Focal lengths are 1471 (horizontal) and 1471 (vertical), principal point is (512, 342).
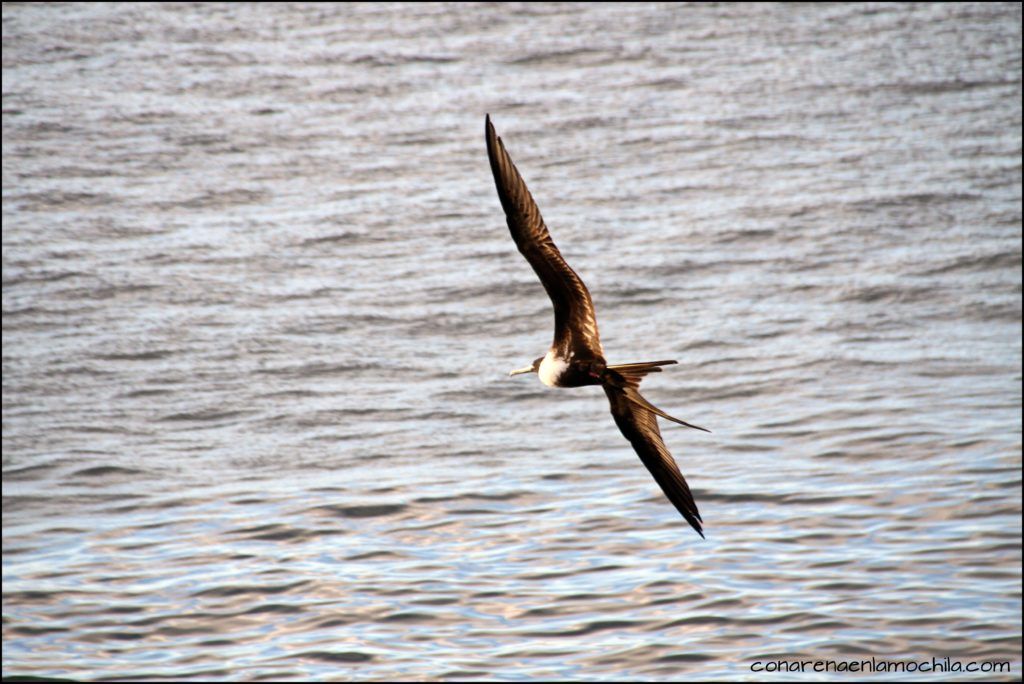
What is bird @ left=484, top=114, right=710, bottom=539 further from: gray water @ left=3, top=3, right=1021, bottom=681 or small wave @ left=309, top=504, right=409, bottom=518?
small wave @ left=309, top=504, right=409, bottom=518

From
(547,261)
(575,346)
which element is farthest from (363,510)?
(547,261)

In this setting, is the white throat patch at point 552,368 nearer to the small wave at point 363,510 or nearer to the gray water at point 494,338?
the gray water at point 494,338

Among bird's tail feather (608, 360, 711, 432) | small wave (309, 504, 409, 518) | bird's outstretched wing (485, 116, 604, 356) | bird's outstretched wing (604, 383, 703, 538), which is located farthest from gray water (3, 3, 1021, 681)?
bird's outstretched wing (485, 116, 604, 356)

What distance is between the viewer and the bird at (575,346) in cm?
608

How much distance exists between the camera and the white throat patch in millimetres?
6375

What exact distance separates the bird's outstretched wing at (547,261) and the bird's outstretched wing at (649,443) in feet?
0.95

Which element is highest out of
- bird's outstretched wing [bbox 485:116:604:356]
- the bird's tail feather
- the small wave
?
bird's outstretched wing [bbox 485:116:604:356]

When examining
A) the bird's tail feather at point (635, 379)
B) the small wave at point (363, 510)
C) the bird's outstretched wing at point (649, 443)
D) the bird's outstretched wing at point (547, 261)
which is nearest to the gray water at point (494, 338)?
the small wave at point (363, 510)

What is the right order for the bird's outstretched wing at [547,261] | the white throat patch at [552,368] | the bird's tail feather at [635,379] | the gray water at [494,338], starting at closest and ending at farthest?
1. the bird's tail feather at [635,379]
2. the bird's outstretched wing at [547,261]
3. the white throat patch at [552,368]
4. the gray water at [494,338]

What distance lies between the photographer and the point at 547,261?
6160mm

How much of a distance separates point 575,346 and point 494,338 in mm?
6764

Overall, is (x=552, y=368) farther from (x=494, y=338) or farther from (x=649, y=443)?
(x=494, y=338)

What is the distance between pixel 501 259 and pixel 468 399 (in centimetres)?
238

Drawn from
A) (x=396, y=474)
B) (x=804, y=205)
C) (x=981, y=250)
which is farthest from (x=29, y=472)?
(x=981, y=250)
